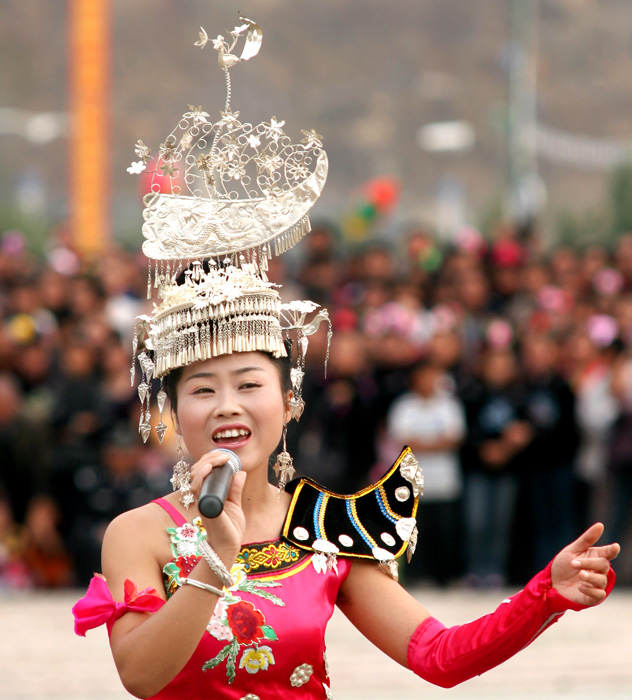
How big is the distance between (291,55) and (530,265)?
24093 millimetres

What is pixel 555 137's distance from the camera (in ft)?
49.8

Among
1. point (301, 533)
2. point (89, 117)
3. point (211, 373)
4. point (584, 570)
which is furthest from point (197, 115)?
point (89, 117)

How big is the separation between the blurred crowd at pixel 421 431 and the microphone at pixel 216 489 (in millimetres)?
5313

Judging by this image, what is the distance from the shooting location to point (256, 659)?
9.11ft

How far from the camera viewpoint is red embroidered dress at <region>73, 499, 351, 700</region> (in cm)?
275

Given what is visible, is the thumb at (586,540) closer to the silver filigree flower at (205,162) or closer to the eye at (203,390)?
the eye at (203,390)

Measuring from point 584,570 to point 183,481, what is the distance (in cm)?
89

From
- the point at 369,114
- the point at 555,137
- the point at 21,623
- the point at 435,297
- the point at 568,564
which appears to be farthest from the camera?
the point at 369,114

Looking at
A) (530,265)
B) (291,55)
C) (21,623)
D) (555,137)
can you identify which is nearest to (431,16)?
(291,55)

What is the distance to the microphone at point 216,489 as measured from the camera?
7.72 ft

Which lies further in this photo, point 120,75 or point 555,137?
point 120,75

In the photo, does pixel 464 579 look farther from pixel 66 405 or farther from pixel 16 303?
pixel 16 303

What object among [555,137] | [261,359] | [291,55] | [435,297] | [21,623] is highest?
[291,55]

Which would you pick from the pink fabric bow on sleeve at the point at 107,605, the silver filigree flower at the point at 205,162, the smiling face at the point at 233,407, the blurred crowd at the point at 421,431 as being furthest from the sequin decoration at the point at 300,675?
the blurred crowd at the point at 421,431
